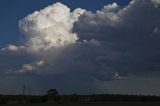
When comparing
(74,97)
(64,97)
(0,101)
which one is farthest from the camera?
(74,97)

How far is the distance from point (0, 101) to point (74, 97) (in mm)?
49427

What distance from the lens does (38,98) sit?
568 feet

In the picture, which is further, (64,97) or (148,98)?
(148,98)

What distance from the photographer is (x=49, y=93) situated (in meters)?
168

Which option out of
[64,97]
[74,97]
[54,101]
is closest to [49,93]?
[54,101]

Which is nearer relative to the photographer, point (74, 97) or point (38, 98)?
point (38, 98)

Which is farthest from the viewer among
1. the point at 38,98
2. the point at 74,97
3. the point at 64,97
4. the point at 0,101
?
the point at 74,97

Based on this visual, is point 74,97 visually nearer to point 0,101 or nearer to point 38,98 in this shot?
point 38,98

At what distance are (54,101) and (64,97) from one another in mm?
20411

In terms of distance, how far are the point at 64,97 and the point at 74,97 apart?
13.0m

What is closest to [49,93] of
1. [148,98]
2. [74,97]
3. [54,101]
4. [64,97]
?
[54,101]

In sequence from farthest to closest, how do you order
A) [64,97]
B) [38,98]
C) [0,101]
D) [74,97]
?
[74,97] → [64,97] → [38,98] → [0,101]

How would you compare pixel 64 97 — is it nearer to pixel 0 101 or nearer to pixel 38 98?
pixel 38 98

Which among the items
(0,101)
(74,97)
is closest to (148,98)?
(74,97)
